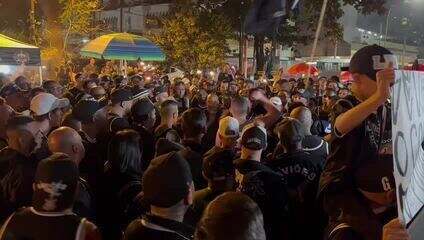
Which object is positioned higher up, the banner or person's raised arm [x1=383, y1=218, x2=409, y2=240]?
the banner

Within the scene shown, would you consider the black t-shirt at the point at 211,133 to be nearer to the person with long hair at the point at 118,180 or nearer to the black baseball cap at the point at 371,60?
the person with long hair at the point at 118,180

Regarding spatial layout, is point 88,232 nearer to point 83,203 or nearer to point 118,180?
point 83,203

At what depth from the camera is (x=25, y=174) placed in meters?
4.58

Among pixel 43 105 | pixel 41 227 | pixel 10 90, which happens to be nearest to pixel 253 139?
pixel 41 227

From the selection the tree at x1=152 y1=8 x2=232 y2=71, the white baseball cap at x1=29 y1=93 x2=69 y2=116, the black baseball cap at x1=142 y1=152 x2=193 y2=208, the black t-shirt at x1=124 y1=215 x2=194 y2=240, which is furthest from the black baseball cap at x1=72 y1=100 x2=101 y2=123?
the tree at x1=152 y1=8 x2=232 y2=71

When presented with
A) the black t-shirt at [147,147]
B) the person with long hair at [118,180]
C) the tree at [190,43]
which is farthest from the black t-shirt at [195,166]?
the tree at [190,43]

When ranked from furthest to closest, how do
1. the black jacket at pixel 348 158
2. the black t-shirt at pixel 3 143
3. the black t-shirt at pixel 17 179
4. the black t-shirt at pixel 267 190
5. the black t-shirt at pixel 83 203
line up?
1. the black t-shirt at pixel 3 143
2. the black t-shirt at pixel 17 179
3. the black t-shirt at pixel 267 190
4. the black t-shirt at pixel 83 203
5. the black jacket at pixel 348 158

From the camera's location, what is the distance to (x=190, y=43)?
30.1 m

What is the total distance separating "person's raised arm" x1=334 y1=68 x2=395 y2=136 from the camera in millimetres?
3098

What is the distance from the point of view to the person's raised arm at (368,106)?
10.2ft

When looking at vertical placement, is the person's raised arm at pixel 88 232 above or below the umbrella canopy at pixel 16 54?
below

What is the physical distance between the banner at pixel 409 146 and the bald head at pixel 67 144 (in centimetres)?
289

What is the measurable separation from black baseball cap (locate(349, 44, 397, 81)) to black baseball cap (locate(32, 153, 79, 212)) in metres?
1.95

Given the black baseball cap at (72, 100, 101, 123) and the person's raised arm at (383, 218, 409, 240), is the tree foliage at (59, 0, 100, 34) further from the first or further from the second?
the person's raised arm at (383, 218, 409, 240)
